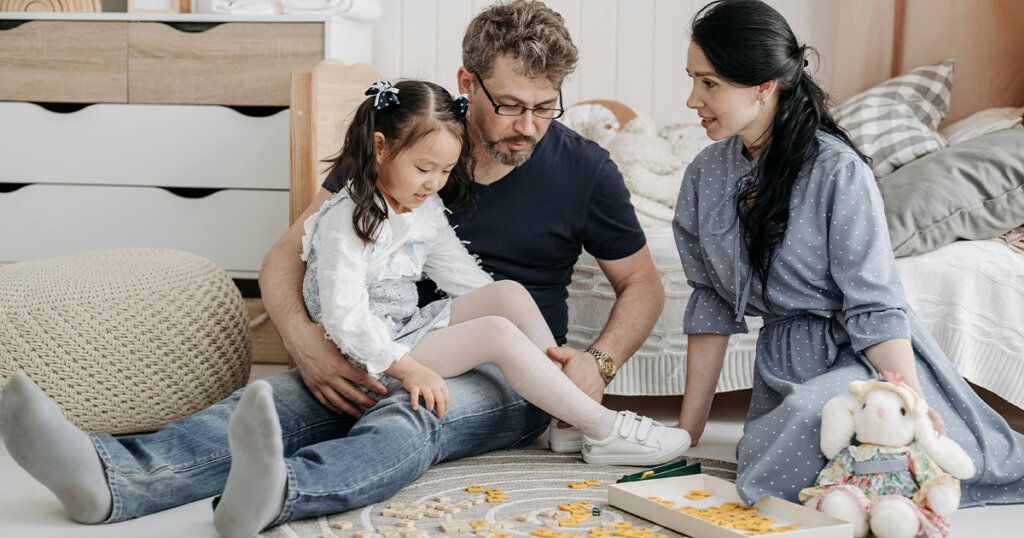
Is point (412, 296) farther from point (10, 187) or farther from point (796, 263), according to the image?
point (10, 187)

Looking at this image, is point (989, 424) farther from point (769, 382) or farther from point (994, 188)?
point (994, 188)

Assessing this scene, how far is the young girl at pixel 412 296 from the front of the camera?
4.83 ft

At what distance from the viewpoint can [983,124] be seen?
2314mm

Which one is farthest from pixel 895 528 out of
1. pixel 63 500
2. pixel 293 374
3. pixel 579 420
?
pixel 63 500

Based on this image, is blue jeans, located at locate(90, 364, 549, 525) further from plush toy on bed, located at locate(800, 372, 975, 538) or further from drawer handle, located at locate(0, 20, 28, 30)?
drawer handle, located at locate(0, 20, 28, 30)

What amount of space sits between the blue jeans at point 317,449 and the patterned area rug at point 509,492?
24mm

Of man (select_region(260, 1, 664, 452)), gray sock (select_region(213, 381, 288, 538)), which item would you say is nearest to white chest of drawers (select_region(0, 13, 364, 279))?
man (select_region(260, 1, 664, 452))

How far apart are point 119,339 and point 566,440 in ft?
2.75

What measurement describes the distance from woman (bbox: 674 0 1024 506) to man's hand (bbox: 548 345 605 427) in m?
0.26

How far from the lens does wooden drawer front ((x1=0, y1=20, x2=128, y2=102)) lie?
2.72m

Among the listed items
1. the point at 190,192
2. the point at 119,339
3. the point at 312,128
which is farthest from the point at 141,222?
the point at 119,339

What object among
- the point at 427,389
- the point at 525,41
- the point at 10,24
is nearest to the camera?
the point at 427,389

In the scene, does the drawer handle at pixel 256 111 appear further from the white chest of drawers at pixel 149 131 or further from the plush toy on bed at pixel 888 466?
the plush toy on bed at pixel 888 466

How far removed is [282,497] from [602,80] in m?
2.09
